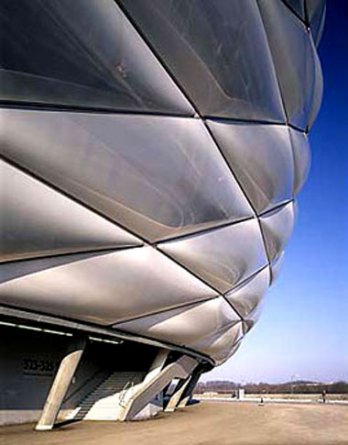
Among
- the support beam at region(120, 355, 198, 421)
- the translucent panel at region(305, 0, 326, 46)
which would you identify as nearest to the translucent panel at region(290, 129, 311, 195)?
the translucent panel at region(305, 0, 326, 46)

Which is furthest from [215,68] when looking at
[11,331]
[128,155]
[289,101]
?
[11,331]

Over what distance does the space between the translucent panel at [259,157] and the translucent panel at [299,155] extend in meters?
0.45

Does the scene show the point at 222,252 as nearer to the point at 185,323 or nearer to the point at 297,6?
the point at 185,323

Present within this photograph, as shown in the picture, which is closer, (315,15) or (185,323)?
(315,15)

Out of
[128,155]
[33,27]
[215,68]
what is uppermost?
[215,68]

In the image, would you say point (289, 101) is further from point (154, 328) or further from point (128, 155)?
point (154, 328)

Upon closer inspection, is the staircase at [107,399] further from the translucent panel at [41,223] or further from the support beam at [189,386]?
the translucent panel at [41,223]

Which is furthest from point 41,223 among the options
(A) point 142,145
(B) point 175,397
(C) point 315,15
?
(B) point 175,397

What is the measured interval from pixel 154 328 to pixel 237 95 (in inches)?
298

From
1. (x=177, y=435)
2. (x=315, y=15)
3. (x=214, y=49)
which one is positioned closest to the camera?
(x=214, y=49)

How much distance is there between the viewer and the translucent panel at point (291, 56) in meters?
10.2

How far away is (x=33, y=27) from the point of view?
6664 mm

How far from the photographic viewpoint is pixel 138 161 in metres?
9.23

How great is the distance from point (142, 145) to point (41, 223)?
2.52m
